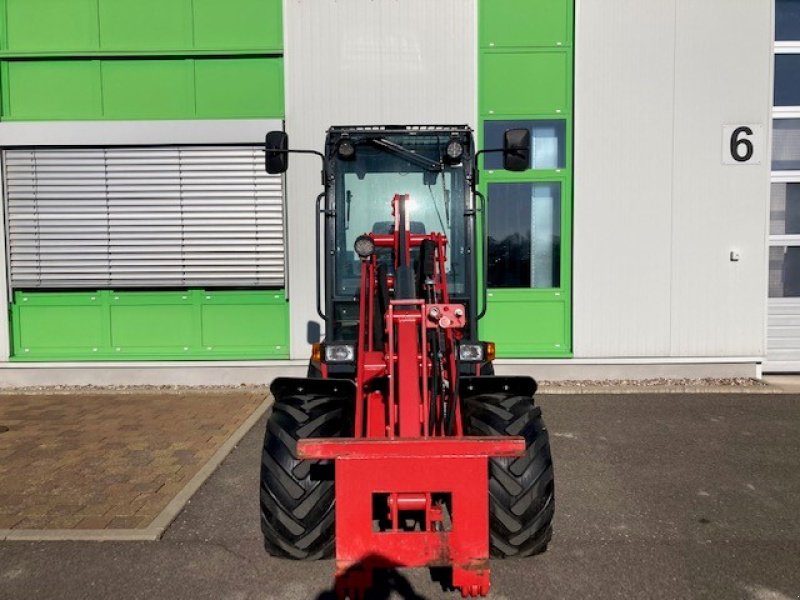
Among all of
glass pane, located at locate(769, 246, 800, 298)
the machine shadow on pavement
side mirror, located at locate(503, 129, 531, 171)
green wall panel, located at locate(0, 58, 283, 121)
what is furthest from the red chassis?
glass pane, located at locate(769, 246, 800, 298)

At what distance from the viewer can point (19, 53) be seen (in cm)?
840

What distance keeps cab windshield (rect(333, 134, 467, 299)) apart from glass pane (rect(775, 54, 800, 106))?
6818mm

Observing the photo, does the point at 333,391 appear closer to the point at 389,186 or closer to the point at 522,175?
the point at 389,186

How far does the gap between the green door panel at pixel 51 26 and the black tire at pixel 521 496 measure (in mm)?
7933

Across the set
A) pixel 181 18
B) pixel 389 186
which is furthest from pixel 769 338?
pixel 181 18

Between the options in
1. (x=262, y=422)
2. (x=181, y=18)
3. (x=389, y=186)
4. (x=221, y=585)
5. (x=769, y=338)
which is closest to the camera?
(x=221, y=585)

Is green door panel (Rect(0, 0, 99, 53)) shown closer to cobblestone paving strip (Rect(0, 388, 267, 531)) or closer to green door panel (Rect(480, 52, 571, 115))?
cobblestone paving strip (Rect(0, 388, 267, 531))

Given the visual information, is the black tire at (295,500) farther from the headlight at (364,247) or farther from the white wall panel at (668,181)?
the white wall panel at (668,181)

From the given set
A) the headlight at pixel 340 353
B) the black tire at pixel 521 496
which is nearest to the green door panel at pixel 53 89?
the headlight at pixel 340 353

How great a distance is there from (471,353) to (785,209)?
7081 mm

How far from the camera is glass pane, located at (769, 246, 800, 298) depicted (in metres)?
9.11

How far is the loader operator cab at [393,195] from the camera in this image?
15.5 feet

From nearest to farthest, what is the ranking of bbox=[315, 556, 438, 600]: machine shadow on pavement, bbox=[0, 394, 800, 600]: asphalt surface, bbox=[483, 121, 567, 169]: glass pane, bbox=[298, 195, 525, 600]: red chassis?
bbox=[298, 195, 525, 600]: red chassis → bbox=[315, 556, 438, 600]: machine shadow on pavement → bbox=[0, 394, 800, 600]: asphalt surface → bbox=[483, 121, 567, 169]: glass pane

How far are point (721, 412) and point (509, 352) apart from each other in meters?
2.63
